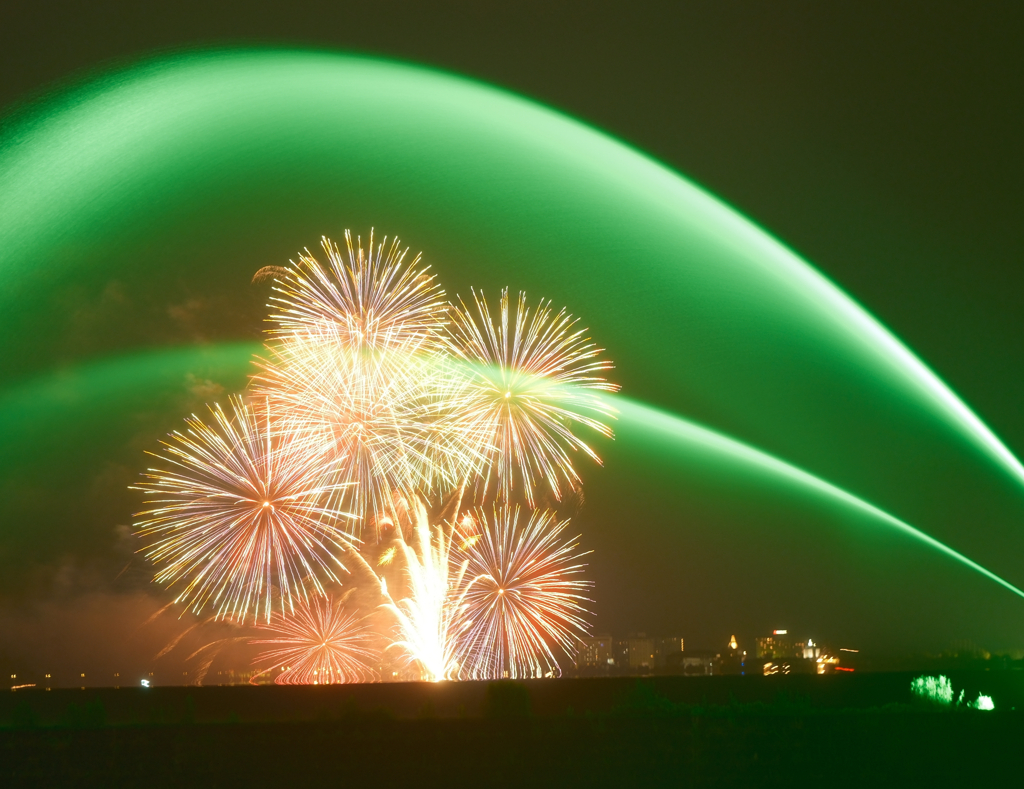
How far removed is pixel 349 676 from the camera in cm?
3130

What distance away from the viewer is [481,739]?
54.9 feet

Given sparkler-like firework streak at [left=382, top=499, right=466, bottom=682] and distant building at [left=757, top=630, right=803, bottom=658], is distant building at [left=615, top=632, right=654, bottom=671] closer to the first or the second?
distant building at [left=757, top=630, right=803, bottom=658]

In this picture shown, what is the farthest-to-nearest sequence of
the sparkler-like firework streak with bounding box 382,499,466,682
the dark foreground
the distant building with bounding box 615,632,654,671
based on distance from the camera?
the distant building with bounding box 615,632,654,671, the sparkler-like firework streak with bounding box 382,499,466,682, the dark foreground

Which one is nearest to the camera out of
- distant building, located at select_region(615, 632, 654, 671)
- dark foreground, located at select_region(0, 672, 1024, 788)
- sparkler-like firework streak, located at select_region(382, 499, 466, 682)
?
dark foreground, located at select_region(0, 672, 1024, 788)

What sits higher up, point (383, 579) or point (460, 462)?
point (460, 462)

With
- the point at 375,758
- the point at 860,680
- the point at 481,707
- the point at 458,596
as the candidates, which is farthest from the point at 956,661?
the point at 375,758

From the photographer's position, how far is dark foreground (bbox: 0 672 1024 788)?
50.7 ft

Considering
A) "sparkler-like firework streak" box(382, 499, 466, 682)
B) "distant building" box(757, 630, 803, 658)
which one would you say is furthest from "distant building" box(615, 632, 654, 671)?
"sparkler-like firework streak" box(382, 499, 466, 682)

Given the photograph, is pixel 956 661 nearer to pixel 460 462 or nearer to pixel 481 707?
pixel 460 462

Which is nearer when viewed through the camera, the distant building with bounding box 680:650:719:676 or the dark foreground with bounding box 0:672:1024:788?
the dark foreground with bounding box 0:672:1024:788

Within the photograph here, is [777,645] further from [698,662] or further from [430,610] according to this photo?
[430,610]

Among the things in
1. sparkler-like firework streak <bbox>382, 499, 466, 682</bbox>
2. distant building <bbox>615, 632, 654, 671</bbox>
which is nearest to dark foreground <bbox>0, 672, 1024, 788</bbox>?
sparkler-like firework streak <bbox>382, 499, 466, 682</bbox>

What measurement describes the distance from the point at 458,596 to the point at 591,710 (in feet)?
35.6

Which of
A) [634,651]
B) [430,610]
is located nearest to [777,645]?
[634,651]
